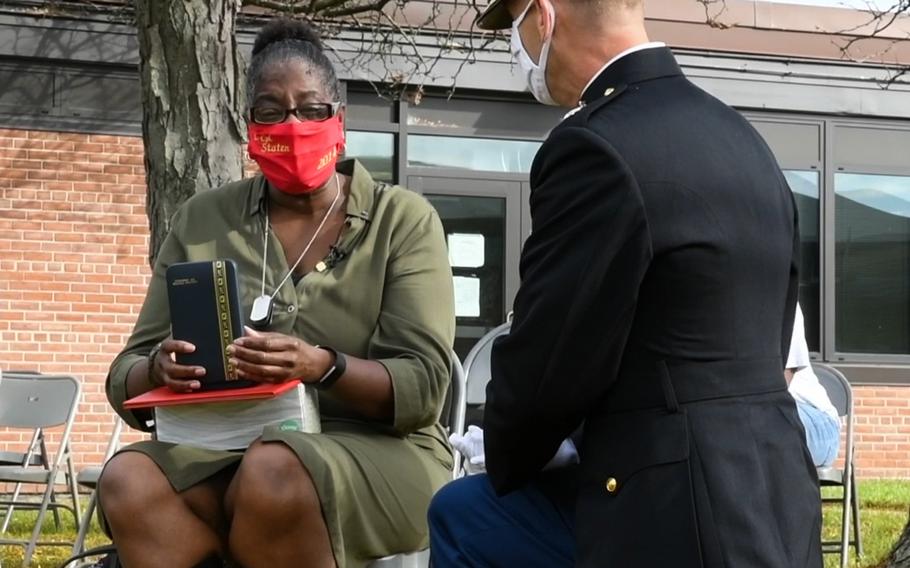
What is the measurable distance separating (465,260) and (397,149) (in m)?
1.17

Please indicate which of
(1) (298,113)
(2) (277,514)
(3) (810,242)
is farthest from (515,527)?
(3) (810,242)

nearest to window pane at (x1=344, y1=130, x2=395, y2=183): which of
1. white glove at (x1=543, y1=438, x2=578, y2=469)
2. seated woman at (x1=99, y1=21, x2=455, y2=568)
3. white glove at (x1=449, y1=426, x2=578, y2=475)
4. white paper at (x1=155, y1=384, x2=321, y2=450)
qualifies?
seated woman at (x1=99, y1=21, x2=455, y2=568)

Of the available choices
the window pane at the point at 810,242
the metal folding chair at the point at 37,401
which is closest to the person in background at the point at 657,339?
the metal folding chair at the point at 37,401

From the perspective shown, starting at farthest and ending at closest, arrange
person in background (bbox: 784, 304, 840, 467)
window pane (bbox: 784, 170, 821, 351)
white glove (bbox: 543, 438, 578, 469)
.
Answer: window pane (bbox: 784, 170, 821, 351)
person in background (bbox: 784, 304, 840, 467)
white glove (bbox: 543, 438, 578, 469)

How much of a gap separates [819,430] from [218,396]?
7.13 feet

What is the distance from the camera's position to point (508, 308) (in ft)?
40.3

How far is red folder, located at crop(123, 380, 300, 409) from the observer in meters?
3.13

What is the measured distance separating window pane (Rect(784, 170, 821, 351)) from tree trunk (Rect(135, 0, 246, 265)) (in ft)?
29.0

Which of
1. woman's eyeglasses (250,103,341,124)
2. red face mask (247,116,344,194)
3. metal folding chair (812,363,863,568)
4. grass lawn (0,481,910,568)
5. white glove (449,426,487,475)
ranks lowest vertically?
grass lawn (0,481,910,568)

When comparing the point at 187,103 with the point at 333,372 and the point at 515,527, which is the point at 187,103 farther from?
the point at 515,527

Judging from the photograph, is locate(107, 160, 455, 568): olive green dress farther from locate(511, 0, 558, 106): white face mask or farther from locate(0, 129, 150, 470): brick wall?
locate(0, 129, 150, 470): brick wall

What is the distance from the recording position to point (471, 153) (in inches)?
483

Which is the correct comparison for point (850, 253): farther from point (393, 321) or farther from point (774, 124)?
point (393, 321)

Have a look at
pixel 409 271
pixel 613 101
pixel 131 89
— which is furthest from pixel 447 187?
pixel 613 101
